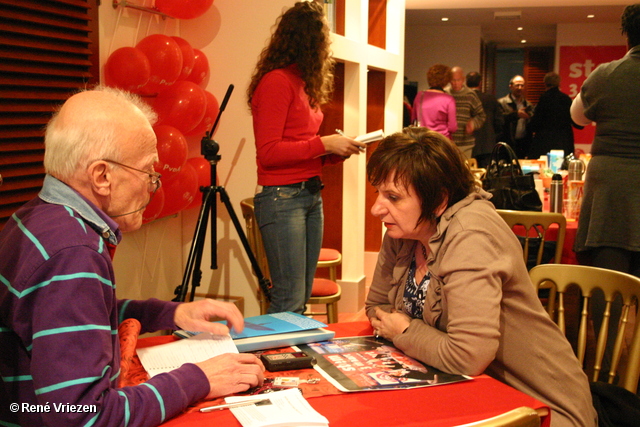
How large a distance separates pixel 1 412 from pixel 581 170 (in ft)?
11.9

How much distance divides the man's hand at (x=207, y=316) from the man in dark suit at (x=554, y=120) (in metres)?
6.52

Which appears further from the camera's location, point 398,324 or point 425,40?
point 425,40

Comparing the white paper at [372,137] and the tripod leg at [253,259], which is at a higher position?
the white paper at [372,137]

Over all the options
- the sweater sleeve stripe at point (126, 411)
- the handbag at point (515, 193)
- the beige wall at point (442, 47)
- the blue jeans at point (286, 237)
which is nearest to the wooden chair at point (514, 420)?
the sweater sleeve stripe at point (126, 411)

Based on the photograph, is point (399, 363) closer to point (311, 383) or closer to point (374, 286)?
point (311, 383)

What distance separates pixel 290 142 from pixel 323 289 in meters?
0.87

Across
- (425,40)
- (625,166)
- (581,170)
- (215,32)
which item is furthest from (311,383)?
(425,40)

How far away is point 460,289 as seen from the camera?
1.44m

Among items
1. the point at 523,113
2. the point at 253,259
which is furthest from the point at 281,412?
the point at 523,113

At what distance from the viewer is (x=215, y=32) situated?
11.9 feet

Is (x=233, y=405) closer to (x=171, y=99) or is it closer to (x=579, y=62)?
(x=171, y=99)

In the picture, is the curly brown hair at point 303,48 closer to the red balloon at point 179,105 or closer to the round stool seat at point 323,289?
the red balloon at point 179,105

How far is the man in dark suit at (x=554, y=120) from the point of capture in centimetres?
725

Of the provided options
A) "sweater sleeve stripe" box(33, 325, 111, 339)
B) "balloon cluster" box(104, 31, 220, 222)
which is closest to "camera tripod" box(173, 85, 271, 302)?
"balloon cluster" box(104, 31, 220, 222)
